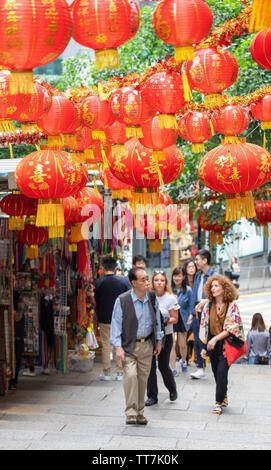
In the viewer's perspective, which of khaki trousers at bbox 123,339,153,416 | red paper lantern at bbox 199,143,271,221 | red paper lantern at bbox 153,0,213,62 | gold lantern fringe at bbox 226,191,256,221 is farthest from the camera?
khaki trousers at bbox 123,339,153,416


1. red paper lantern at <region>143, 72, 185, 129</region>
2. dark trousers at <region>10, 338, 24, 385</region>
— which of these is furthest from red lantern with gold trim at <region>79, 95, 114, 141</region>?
dark trousers at <region>10, 338, 24, 385</region>

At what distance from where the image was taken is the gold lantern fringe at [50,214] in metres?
6.23

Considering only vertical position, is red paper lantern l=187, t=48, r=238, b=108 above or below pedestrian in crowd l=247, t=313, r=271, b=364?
above

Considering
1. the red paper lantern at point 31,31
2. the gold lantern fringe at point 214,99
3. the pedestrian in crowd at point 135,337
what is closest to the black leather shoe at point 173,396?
the pedestrian in crowd at point 135,337

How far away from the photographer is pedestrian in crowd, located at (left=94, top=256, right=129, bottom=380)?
970 centimetres

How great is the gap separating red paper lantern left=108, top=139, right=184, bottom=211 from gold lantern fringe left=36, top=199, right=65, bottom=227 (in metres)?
0.72

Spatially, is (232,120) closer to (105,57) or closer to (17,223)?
(105,57)

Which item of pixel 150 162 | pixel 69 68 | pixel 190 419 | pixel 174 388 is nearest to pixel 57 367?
pixel 174 388

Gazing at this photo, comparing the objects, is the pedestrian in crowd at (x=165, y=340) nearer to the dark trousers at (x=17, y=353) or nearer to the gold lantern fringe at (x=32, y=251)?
the dark trousers at (x=17, y=353)

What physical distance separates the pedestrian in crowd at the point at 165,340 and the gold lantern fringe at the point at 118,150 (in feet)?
6.01

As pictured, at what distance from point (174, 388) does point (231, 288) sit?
1454mm

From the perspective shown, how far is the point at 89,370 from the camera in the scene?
10.5m

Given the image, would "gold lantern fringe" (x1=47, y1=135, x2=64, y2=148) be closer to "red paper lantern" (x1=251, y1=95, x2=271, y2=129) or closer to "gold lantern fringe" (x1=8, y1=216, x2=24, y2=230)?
"red paper lantern" (x1=251, y1=95, x2=271, y2=129)

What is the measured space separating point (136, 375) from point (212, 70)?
326cm
